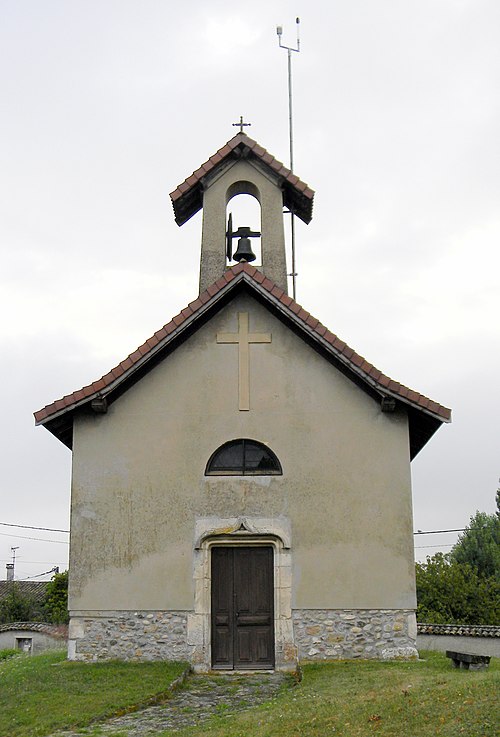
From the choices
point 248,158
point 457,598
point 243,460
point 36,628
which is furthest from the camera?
Result: point 457,598

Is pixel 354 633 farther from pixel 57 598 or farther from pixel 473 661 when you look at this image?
pixel 57 598

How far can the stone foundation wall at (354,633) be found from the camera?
589 inches

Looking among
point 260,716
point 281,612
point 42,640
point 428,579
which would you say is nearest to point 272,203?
point 281,612

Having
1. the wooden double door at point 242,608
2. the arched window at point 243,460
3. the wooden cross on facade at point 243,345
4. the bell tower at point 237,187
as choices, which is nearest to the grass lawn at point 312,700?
the wooden double door at point 242,608

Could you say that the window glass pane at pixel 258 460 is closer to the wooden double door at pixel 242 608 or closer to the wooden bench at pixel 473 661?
the wooden double door at pixel 242 608

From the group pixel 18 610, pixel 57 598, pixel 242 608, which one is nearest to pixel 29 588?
pixel 18 610

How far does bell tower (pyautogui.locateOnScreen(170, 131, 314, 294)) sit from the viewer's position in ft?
57.7

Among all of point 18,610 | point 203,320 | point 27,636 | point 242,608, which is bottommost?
point 27,636

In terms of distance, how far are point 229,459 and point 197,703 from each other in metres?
4.73

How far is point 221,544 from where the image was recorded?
15.5 metres

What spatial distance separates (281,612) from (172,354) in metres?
4.89

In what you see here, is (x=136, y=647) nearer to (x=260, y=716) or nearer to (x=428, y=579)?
(x=260, y=716)

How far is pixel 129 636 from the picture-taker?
15031 millimetres

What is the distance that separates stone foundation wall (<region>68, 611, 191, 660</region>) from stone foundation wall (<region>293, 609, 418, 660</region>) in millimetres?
2032
